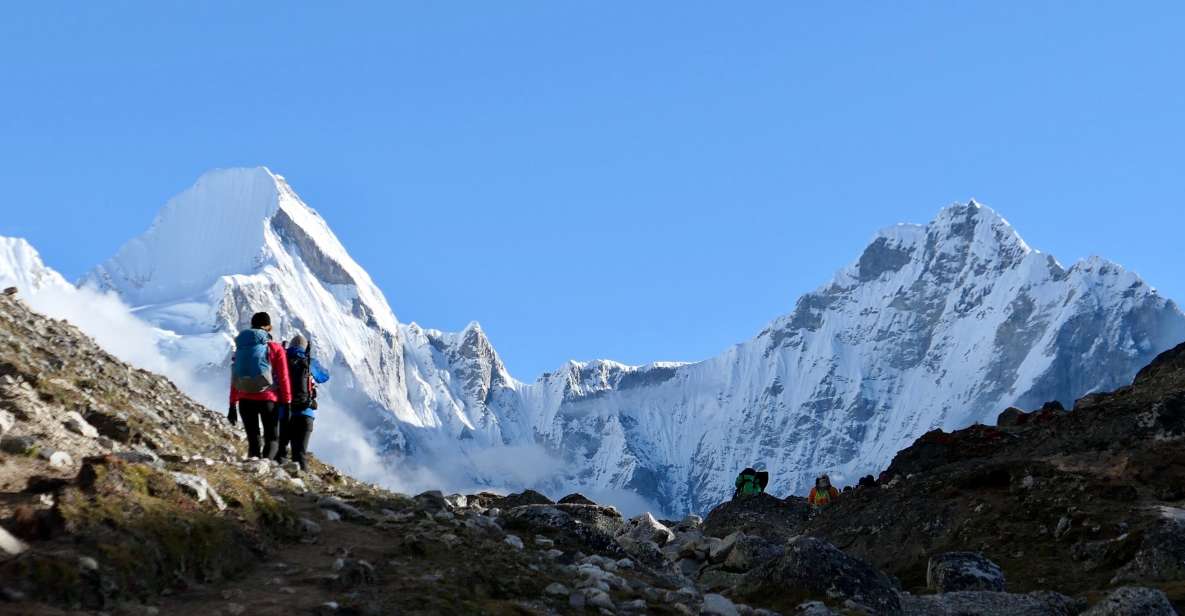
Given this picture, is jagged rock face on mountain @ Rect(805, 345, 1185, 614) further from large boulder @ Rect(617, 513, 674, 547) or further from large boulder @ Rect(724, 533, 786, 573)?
large boulder @ Rect(617, 513, 674, 547)

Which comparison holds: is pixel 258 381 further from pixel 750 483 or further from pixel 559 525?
pixel 750 483

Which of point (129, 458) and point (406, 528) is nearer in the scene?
point (129, 458)

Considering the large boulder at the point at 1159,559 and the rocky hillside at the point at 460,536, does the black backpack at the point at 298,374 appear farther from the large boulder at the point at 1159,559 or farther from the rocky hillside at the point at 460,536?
the large boulder at the point at 1159,559

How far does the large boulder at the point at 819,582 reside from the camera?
17547mm

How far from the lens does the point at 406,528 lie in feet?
52.1

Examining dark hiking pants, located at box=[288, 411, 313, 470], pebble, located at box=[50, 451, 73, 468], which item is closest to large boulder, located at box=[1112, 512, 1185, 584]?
dark hiking pants, located at box=[288, 411, 313, 470]

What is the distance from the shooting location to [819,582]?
17859mm

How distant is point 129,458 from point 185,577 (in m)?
2.42

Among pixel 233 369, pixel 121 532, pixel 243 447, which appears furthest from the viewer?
pixel 243 447

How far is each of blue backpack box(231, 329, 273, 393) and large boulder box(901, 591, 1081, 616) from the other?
9.38 metres

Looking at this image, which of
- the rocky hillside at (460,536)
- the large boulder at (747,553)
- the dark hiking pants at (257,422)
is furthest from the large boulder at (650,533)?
the dark hiking pants at (257,422)

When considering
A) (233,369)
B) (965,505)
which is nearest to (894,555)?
(965,505)

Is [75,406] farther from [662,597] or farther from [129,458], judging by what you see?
[662,597]

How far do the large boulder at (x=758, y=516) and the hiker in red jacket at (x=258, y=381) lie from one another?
1866 centimetres
